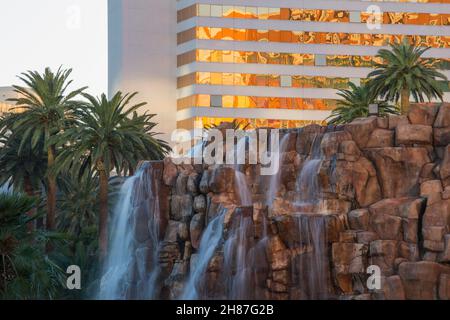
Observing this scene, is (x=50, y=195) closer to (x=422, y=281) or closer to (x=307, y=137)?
(x=307, y=137)

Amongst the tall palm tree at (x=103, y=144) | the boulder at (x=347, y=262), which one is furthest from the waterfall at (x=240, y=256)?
the tall palm tree at (x=103, y=144)

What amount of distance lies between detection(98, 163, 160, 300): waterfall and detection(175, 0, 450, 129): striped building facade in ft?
229

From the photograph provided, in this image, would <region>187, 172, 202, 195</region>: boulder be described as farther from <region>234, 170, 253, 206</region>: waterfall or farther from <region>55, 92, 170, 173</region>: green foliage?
→ <region>55, 92, 170, 173</region>: green foliage

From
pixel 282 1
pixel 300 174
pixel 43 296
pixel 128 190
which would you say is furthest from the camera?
pixel 282 1

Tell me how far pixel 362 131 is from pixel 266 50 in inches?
3159

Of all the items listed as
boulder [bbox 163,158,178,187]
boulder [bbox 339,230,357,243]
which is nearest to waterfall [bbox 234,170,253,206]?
boulder [bbox 163,158,178,187]

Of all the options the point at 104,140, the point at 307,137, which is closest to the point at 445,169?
the point at 307,137

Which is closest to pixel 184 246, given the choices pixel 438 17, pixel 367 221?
pixel 367 221

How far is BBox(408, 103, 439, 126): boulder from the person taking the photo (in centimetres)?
5681

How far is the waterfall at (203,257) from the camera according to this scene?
55000 millimetres

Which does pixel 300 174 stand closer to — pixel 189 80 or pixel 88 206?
pixel 88 206

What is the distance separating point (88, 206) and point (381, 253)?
136 ft
